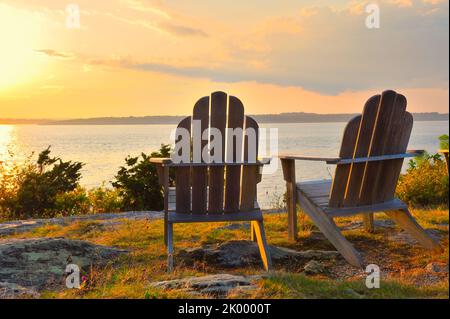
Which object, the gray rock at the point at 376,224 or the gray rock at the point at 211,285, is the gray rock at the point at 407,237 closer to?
the gray rock at the point at 376,224

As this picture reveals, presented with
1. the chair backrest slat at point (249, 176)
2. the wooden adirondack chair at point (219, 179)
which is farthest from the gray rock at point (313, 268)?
the chair backrest slat at point (249, 176)

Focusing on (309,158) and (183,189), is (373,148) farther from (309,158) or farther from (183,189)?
(183,189)

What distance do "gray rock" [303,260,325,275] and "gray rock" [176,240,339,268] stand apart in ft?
0.80

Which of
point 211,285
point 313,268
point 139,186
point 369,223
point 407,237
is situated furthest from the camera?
point 139,186

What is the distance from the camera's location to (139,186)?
9586 millimetres

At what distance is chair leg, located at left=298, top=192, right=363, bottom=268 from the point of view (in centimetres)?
405

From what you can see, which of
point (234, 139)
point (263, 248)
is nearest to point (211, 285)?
point (263, 248)

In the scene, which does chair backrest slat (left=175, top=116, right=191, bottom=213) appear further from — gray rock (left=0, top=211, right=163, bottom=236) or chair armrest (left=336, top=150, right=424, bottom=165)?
gray rock (left=0, top=211, right=163, bottom=236)

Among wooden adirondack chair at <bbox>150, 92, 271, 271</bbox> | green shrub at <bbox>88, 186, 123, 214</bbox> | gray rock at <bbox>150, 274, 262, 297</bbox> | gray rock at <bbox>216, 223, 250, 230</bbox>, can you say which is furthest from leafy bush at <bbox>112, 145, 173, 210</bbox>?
gray rock at <bbox>150, 274, 262, 297</bbox>

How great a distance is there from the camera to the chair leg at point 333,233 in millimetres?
4055

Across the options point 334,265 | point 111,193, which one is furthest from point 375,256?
point 111,193

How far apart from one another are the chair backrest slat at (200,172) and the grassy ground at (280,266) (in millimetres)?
574

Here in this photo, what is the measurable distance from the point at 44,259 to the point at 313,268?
7.81ft
